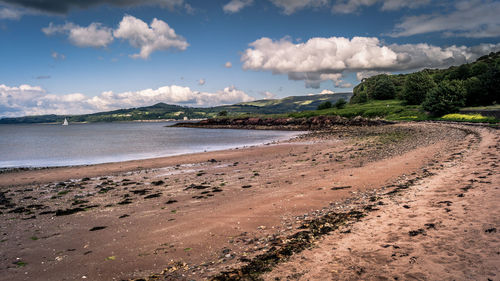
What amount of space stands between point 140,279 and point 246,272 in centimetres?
266

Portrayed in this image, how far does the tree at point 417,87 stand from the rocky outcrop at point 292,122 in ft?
91.1

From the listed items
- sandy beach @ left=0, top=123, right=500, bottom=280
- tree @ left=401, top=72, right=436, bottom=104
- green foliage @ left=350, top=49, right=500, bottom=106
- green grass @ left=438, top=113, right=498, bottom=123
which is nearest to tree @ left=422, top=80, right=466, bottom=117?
green grass @ left=438, top=113, right=498, bottom=123

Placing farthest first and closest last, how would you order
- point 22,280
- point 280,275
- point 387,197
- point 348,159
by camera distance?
1. point 348,159
2. point 387,197
3. point 22,280
4. point 280,275

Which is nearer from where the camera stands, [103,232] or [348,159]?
[103,232]

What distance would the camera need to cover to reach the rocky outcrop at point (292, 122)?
7954 cm

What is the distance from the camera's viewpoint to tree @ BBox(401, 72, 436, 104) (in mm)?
94375

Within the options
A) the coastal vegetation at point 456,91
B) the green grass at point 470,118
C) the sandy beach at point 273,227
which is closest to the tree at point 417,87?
the coastal vegetation at point 456,91

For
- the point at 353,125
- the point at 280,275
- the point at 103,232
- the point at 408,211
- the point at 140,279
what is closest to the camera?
the point at 280,275

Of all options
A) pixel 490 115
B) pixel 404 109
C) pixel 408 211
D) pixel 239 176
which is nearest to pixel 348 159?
pixel 239 176

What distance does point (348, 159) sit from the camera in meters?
23.0

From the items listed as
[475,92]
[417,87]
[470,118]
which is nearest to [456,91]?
[470,118]

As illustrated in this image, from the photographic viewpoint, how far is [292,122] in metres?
103

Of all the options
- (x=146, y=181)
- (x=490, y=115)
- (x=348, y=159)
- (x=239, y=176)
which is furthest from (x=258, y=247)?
(x=490, y=115)

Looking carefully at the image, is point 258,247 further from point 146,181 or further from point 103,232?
point 146,181
